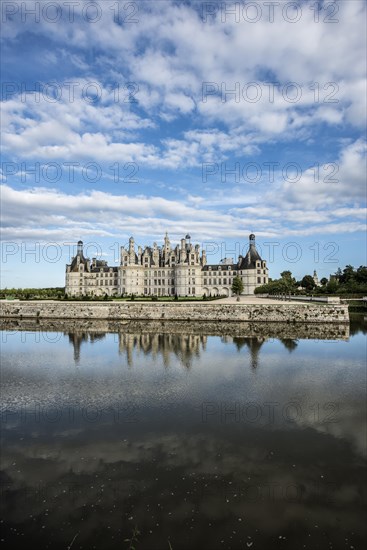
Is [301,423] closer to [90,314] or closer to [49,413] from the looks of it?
[49,413]

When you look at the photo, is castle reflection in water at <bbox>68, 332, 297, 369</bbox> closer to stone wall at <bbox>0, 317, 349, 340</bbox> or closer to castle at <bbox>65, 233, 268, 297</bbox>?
stone wall at <bbox>0, 317, 349, 340</bbox>

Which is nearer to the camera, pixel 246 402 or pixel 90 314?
pixel 246 402

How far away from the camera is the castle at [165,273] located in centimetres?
7331

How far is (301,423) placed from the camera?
1156 cm

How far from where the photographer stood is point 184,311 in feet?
138

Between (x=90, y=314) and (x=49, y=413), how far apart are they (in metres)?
33.6

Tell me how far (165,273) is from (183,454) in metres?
66.8

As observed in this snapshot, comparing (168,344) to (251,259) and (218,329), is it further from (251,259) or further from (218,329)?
(251,259)

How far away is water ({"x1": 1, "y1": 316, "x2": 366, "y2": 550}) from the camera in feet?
22.2

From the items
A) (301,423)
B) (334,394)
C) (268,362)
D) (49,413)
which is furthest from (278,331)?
(49,413)

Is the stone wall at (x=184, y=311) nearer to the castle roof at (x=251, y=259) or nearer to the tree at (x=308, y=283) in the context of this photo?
the castle roof at (x=251, y=259)

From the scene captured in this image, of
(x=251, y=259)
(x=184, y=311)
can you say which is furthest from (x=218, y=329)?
(x=251, y=259)

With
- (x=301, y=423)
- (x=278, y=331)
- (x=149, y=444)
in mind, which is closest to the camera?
(x=149, y=444)

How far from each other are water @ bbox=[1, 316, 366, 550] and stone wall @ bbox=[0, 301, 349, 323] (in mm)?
20042
